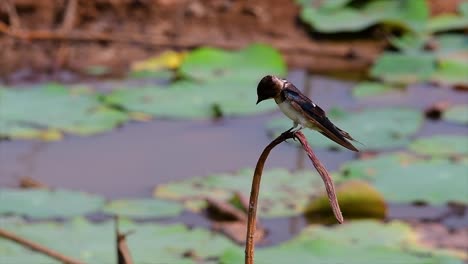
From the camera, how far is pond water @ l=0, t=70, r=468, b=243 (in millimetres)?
3523

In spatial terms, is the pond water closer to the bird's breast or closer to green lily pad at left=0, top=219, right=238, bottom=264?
green lily pad at left=0, top=219, right=238, bottom=264

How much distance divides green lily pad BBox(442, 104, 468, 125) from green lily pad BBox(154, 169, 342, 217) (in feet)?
2.99

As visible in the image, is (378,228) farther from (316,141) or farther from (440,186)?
(316,141)

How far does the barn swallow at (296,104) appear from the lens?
4.13ft

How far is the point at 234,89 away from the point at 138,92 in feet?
1.32

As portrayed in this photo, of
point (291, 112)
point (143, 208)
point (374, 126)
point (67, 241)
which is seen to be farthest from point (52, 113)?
point (291, 112)

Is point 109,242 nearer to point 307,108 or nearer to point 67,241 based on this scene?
point 67,241

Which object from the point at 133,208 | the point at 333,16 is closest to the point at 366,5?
the point at 333,16

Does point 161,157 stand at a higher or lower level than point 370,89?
lower

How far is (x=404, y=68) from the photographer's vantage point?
5.00m

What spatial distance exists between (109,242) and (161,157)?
3.21ft

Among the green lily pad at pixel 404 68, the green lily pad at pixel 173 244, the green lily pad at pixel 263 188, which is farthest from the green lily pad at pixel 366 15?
the green lily pad at pixel 173 244

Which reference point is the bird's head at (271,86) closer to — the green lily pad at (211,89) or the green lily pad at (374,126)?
the green lily pad at (374,126)

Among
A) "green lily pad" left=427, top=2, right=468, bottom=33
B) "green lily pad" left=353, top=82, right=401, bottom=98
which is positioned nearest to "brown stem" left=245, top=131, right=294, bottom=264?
"green lily pad" left=353, top=82, right=401, bottom=98
